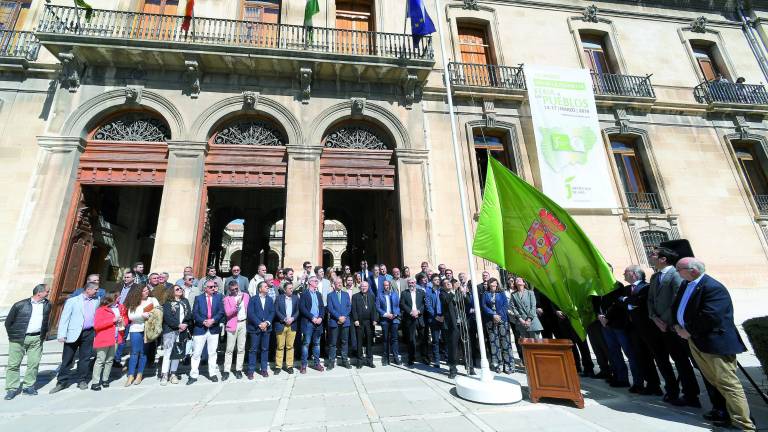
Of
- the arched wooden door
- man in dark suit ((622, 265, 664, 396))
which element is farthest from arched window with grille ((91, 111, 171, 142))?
man in dark suit ((622, 265, 664, 396))

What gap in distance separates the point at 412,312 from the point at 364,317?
96 cm

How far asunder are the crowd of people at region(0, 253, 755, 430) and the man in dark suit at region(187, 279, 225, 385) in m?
0.02

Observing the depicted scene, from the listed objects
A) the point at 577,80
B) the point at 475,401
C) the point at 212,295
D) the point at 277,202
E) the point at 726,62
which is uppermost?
the point at 726,62

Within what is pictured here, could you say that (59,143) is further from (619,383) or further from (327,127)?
(619,383)

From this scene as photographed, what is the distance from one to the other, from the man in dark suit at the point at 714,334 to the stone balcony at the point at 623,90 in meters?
10.5

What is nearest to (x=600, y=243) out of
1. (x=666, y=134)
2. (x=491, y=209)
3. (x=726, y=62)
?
(x=666, y=134)

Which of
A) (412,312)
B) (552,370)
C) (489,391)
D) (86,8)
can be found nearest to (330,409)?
(489,391)

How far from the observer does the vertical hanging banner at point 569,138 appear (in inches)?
405

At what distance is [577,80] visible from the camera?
11344 millimetres

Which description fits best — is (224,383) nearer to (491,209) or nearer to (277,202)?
(491,209)

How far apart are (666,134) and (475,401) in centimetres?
1348

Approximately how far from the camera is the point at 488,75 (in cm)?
1173

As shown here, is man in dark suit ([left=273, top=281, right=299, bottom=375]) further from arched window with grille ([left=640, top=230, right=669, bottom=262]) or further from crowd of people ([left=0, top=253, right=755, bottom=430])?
arched window with grille ([left=640, top=230, right=669, bottom=262])

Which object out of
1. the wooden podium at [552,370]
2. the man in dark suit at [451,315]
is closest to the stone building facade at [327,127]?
the man in dark suit at [451,315]
